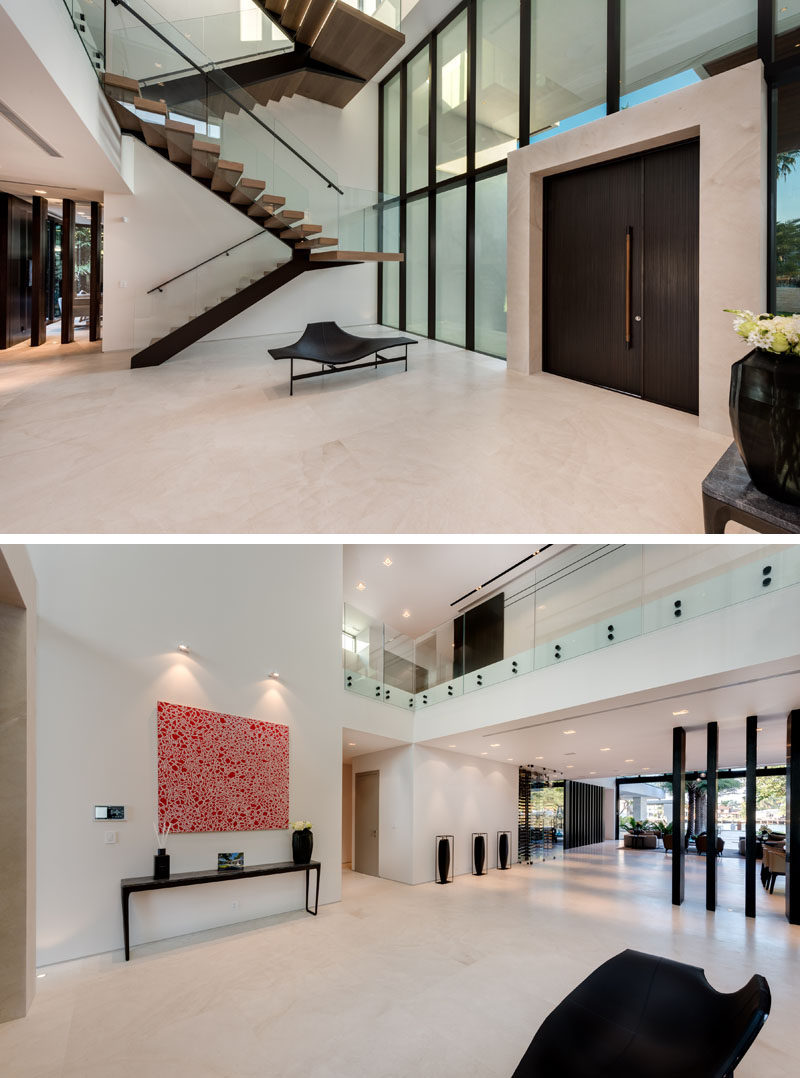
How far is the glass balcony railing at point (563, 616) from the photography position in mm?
7234

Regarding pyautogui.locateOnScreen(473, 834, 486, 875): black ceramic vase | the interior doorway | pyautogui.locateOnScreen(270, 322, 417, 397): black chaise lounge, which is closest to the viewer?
pyautogui.locateOnScreen(270, 322, 417, 397): black chaise lounge

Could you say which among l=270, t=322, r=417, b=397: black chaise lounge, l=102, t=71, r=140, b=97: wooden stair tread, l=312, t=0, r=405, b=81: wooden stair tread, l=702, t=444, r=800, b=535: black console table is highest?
l=312, t=0, r=405, b=81: wooden stair tread

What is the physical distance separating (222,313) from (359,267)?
508 centimetres

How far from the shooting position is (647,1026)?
353cm

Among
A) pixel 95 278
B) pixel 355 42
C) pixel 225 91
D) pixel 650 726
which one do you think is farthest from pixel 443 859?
pixel 355 42

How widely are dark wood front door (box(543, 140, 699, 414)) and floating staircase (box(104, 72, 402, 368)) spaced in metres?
4.14

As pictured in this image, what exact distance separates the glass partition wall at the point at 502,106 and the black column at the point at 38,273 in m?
6.84

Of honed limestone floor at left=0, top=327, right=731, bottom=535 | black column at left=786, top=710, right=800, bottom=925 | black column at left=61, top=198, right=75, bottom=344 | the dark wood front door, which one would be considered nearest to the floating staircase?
honed limestone floor at left=0, top=327, right=731, bottom=535

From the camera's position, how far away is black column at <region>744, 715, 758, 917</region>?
858 centimetres

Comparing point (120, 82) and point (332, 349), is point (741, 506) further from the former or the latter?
point (120, 82)

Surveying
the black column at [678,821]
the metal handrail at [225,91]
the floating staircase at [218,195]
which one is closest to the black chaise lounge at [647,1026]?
the black column at [678,821]

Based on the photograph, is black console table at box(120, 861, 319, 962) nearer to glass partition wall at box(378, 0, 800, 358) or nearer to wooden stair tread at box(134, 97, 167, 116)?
glass partition wall at box(378, 0, 800, 358)

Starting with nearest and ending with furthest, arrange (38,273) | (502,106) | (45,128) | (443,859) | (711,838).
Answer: (45,128), (711,838), (502,106), (443,859), (38,273)

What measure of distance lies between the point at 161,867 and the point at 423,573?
9.40 m
